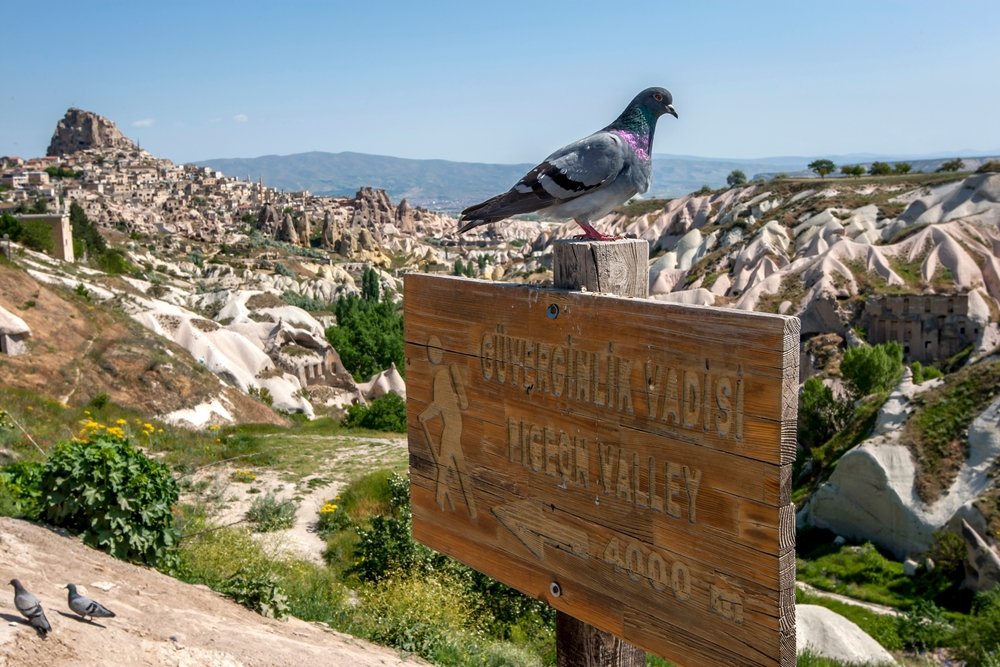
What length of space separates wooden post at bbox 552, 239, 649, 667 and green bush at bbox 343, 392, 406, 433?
18.6m

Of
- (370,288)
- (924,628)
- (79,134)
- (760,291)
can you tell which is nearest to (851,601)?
(924,628)

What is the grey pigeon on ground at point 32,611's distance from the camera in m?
3.92

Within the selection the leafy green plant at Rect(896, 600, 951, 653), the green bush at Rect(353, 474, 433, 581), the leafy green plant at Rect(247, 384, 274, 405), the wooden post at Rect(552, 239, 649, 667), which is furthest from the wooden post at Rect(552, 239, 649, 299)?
the leafy green plant at Rect(247, 384, 274, 405)

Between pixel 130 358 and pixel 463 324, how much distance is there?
18.1m

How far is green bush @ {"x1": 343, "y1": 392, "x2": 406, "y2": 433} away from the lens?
72.9ft

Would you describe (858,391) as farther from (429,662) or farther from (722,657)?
(722,657)

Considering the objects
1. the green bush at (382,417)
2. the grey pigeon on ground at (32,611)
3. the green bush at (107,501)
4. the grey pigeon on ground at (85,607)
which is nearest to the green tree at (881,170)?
the green bush at (382,417)

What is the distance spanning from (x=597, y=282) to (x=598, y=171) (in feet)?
1.68

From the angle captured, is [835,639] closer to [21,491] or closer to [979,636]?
[979,636]

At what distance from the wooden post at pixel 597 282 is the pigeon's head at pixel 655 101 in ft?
1.94

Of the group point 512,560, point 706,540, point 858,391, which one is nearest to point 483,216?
point 512,560

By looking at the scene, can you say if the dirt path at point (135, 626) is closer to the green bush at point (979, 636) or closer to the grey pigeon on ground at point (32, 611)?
the grey pigeon on ground at point (32, 611)

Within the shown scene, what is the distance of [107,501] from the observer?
605 cm

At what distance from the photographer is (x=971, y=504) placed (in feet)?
64.0
